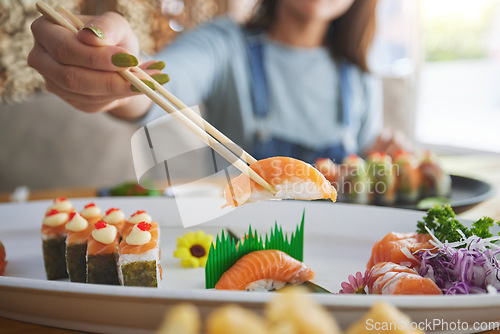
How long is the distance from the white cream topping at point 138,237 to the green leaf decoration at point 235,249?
118 mm

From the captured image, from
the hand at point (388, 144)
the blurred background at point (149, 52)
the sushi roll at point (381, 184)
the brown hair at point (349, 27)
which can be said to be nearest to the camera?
the sushi roll at point (381, 184)

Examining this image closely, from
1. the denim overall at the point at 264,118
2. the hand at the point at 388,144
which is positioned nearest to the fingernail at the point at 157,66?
the denim overall at the point at 264,118

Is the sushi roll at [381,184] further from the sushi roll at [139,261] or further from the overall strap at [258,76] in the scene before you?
the sushi roll at [139,261]

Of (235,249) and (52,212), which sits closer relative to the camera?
(235,249)

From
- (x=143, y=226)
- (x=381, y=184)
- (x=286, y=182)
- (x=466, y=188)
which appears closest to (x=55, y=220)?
(x=143, y=226)

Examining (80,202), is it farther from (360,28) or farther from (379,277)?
(360,28)

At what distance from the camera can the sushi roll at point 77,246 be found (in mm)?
885

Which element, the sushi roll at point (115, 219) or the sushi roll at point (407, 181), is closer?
the sushi roll at point (115, 219)

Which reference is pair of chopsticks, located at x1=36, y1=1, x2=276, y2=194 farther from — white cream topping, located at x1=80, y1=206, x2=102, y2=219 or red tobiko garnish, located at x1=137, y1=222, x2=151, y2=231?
white cream topping, located at x1=80, y1=206, x2=102, y2=219

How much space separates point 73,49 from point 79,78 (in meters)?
0.05

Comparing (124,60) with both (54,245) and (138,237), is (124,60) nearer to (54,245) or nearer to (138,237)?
(138,237)

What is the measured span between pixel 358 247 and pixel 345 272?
15 centimetres

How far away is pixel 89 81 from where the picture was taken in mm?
760

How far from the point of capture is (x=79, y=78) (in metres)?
0.76
